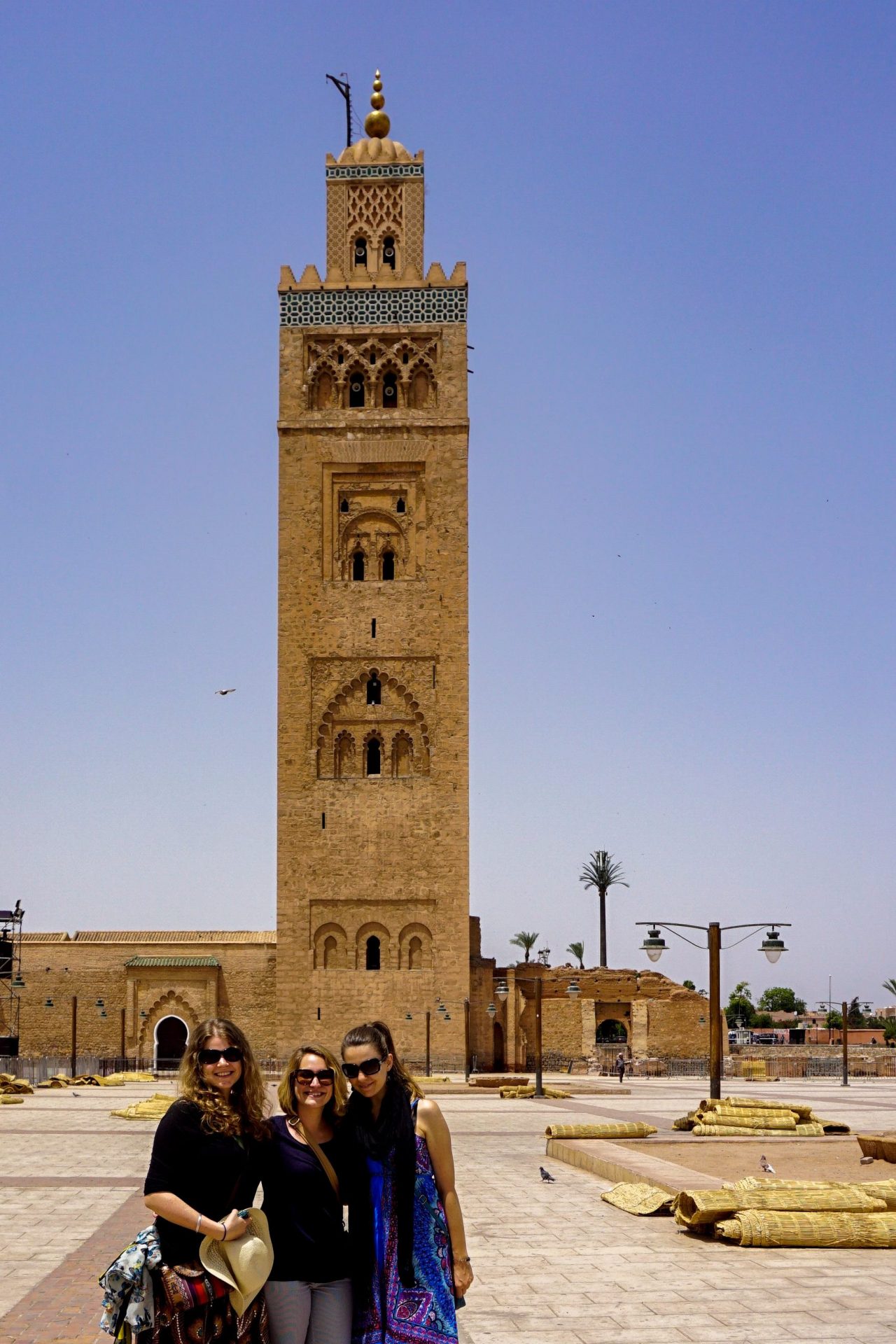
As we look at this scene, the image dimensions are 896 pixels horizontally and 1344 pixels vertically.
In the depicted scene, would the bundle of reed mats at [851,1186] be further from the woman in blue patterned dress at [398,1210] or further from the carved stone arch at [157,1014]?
the carved stone arch at [157,1014]

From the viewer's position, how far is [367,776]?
39469 millimetres

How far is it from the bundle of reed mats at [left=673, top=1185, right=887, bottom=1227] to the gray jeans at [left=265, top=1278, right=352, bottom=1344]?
5196 mm

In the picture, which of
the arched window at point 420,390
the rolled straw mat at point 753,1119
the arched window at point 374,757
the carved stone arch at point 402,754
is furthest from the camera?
the arched window at point 420,390

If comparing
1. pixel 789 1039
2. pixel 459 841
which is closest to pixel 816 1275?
pixel 459 841

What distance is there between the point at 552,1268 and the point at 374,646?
3190 cm

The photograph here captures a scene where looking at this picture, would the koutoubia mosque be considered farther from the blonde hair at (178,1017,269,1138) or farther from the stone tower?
the blonde hair at (178,1017,269,1138)

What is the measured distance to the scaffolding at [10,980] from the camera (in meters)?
39.8

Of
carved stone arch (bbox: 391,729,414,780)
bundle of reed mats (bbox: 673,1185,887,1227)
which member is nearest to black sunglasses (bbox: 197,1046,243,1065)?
bundle of reed mats (bbox: 673,1185,887,1227)

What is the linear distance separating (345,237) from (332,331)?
3.41 meters

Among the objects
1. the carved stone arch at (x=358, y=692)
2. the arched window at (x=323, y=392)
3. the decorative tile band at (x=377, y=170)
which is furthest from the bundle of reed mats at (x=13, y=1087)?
the decorative tile band at (x=377, y=170)

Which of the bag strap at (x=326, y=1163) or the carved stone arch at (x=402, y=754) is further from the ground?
the carved stone arch at (x=402, y=754)

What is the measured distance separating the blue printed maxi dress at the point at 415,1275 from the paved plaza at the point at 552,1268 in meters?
2.25

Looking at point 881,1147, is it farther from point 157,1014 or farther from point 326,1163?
point 157,1014

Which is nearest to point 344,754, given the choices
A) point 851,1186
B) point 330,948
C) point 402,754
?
point 402,754
